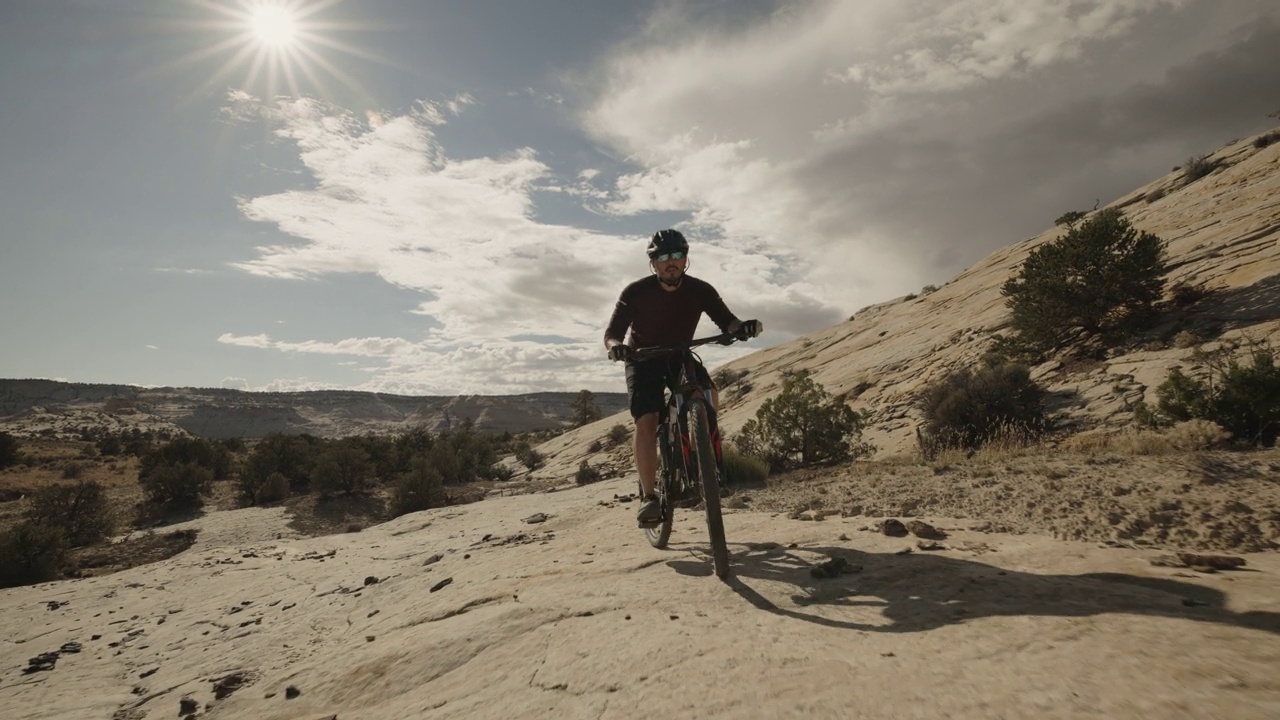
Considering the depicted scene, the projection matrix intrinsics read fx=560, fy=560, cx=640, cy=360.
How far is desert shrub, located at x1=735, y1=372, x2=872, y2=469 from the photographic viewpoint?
10.5 metres

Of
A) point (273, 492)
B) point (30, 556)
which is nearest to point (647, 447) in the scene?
point (30, 556)

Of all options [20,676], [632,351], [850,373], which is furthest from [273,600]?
[850,373]

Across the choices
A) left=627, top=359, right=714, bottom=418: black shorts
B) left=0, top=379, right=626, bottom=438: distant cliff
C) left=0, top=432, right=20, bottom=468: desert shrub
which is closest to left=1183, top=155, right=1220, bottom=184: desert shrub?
left=627, top=359, right=714, bottom=418: black shorts

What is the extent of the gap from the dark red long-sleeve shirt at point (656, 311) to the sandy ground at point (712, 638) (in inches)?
71.5

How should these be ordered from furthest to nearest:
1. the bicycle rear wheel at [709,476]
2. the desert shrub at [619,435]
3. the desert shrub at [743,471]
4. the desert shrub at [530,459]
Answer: the desert shrub at [530,459] < the desert shrub at [619,435] < the desert shrub at [743,471] < the bicycle rear wheel at [709,476]

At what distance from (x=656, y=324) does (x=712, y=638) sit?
2891 mm

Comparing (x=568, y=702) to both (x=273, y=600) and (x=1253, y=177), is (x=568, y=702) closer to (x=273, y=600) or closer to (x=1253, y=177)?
(x=273, y=600)

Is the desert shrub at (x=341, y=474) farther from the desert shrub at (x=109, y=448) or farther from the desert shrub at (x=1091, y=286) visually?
the desert shrub at (x=109, y=448)

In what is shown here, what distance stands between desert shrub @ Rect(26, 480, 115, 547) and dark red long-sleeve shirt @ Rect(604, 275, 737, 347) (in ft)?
48.4

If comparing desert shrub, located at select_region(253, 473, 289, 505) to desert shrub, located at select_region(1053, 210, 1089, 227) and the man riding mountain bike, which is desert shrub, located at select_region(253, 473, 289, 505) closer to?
the man riding mountain bike

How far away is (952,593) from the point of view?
2744 millimetres

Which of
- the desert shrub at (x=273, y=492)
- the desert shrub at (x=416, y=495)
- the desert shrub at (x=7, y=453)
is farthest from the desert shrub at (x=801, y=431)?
the desert shrub at (x=7, y=453)

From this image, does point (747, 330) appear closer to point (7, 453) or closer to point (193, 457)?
point (193, 457)

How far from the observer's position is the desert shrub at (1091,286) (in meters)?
11.1
